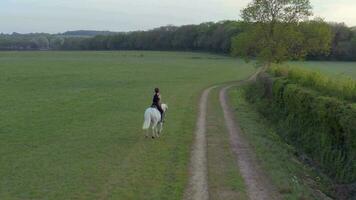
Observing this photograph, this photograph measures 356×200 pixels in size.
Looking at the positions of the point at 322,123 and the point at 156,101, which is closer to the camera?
the point at 322,123

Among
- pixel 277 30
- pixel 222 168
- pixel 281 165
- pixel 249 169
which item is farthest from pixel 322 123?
pixel 277 30

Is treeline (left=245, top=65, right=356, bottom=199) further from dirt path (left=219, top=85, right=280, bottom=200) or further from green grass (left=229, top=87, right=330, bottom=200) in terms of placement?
dirt path (left=219, top=85, right=280, bottom=200)

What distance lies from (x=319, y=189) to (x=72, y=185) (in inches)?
297

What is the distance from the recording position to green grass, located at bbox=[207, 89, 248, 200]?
14289mm

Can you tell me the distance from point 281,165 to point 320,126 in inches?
156

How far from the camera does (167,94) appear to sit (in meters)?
47.6

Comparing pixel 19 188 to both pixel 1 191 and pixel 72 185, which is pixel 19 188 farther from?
pixel 72 185

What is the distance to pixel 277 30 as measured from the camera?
67125mm

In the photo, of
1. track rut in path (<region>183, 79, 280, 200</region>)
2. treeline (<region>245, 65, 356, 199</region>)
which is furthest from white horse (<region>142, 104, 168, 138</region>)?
treeline (<region>245, 65, 356, 199</region>)

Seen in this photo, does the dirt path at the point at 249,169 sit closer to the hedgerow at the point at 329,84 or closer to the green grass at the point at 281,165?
the green grass at the point at 281,165

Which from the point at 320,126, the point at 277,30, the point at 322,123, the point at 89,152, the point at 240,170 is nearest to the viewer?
the point at 240,170

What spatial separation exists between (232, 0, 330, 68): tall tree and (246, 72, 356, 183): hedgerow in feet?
115

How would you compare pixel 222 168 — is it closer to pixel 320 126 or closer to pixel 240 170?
pixel 240 170

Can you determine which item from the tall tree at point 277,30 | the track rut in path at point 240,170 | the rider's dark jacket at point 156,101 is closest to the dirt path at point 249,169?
the track rut in path at point 240,170
